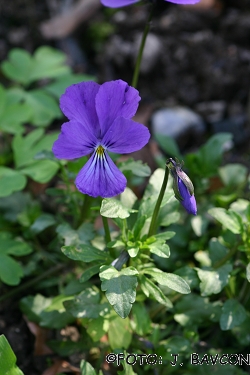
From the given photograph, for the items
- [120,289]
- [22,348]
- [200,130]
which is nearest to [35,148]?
[22,348]

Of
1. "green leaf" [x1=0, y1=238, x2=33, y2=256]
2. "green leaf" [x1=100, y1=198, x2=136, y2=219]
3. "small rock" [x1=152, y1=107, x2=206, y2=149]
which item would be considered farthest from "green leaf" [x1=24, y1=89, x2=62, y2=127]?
"green leaf" [x1=100, y1=198, x2=136, y2=219]

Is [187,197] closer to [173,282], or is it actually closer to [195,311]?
[173,282]

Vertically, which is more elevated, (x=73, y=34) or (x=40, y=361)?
(x=73, y=34)

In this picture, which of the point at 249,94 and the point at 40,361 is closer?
the point at 40,361

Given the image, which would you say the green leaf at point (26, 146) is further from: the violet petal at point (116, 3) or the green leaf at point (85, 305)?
the green leaf at point (85, 305)

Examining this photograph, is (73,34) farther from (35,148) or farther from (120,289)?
(120,289)
